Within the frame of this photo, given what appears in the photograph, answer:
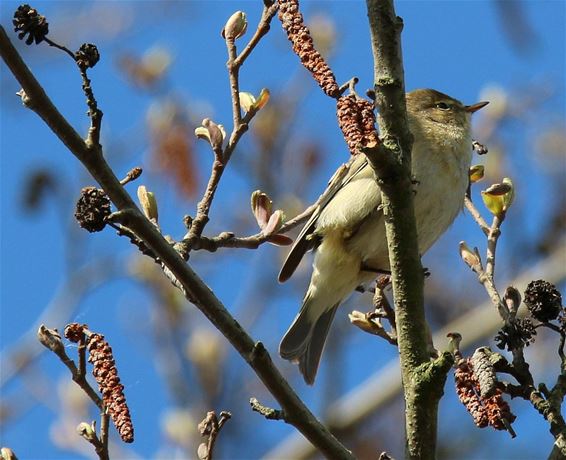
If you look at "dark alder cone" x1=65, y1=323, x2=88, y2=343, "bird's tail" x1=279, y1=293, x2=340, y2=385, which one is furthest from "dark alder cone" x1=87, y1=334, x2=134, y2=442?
"bird's tail" x1=279, y1=293, x2=340, y2=385

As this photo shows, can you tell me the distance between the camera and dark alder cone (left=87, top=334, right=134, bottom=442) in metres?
2.03

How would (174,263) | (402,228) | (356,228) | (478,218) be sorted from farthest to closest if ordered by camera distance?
(356,228) < (478,218) < (402,228) < (174,263)

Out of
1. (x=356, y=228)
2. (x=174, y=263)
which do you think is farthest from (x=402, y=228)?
(x=356, y=228)

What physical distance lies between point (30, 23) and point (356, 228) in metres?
2.44

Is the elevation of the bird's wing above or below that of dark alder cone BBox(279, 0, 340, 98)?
above

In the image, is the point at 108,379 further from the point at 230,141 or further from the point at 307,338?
the point at 307,338

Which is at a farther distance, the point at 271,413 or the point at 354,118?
the point at 271,413

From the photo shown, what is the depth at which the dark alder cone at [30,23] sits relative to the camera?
1.92 metres

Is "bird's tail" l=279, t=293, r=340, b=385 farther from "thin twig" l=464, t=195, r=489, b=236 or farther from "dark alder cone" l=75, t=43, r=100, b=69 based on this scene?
"dark alder cone" l=75, t=43, r=100, b=69

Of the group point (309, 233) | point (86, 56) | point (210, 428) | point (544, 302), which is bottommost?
point (544, 302)

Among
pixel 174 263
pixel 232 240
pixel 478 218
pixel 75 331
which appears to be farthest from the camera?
pixel 478 218

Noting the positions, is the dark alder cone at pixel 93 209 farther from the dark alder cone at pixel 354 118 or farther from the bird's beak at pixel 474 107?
the bird's beak at pixel 474 107

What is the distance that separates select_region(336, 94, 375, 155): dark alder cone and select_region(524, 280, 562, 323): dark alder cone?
0.65 metres

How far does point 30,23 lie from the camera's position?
1927 millimetres
